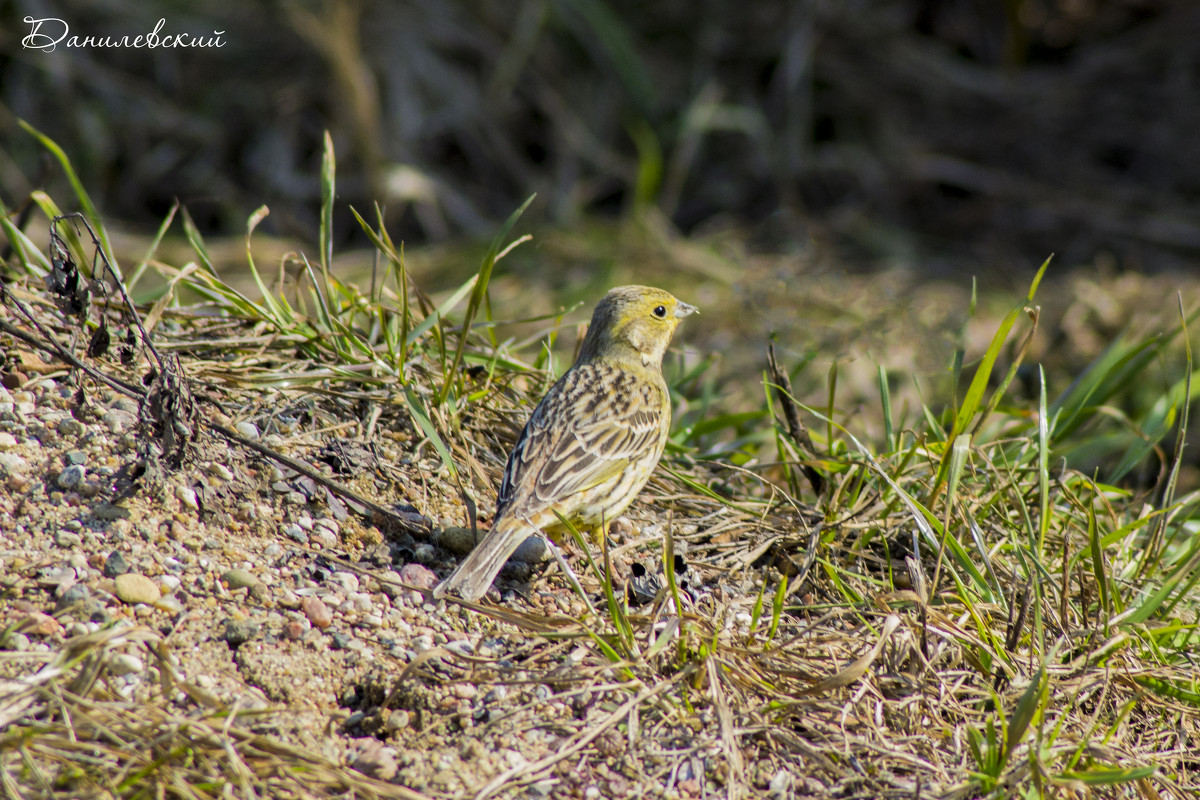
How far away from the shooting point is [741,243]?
8.05 metres

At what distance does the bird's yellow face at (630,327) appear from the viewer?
4.39 metres

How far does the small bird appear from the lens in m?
3.28

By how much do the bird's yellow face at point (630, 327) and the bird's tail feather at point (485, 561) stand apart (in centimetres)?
126

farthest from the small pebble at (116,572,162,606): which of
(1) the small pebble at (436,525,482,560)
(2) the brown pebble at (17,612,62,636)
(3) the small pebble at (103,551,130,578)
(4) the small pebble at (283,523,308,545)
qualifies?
(1) the small pebble at (436,525,482,560)

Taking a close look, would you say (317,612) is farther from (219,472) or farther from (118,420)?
(118,420)

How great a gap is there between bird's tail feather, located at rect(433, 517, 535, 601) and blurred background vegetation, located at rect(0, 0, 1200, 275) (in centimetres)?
510

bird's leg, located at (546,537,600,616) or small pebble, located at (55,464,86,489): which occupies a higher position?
small pebble, located at (55,464,86,489)

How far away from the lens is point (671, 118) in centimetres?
870

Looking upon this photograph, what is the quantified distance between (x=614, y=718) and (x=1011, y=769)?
0.95 m

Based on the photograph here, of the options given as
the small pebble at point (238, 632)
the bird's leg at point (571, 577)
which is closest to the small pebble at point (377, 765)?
the small pebble at point (238, 632)

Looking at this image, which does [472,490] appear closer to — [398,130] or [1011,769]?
[1011,769]

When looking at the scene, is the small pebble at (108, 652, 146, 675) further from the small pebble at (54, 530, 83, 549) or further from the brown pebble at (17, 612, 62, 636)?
the small pebble at (54, 530, 83, 549)

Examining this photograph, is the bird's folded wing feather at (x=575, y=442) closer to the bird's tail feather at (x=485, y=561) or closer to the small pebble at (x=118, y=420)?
the bird's tail feather at (x=485, y=561)

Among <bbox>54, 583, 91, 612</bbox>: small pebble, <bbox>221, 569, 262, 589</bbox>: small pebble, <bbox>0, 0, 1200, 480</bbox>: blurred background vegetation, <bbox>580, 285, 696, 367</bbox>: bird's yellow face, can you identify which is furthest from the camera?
<bbox>0, 0, 1200, 480</bbox>: blurred background vegetation
